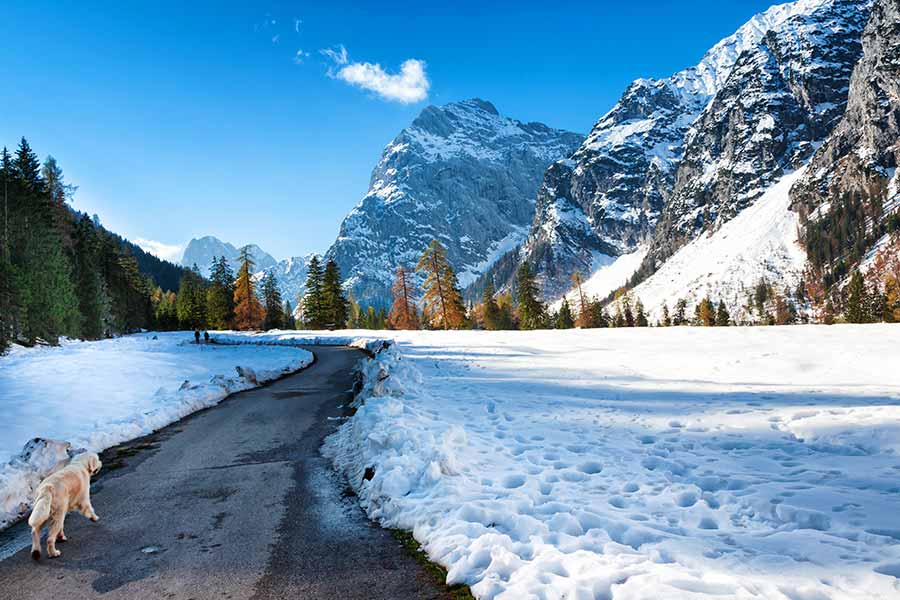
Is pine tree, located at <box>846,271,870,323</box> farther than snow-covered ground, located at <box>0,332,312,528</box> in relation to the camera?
Yes

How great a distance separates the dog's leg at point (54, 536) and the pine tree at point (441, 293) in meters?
55.8

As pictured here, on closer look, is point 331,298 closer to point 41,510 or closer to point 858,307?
point 41,510

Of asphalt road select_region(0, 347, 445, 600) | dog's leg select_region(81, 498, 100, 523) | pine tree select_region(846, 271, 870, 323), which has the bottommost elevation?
asphalt road select_region(0, 347, 445, 600)

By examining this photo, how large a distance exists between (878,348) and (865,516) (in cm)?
1277

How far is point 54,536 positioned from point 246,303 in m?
71.6

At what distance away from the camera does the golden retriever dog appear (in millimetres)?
5195

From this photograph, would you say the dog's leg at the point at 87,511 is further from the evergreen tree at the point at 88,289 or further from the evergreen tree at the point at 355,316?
the evergreen tree at the point at 355,316

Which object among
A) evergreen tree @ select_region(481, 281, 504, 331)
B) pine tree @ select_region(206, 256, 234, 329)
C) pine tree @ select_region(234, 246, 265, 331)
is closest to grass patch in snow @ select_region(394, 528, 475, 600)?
pine tree @ select_region(234, 246, 265, 331)

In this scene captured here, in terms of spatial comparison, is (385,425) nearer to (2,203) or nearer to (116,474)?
(116,474)

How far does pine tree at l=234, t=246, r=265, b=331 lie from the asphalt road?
A: 65.1 m

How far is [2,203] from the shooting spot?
36688 millimetres

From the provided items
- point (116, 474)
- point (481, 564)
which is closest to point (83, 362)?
point (116, 474)

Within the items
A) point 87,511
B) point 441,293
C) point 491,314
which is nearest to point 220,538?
point 87,511

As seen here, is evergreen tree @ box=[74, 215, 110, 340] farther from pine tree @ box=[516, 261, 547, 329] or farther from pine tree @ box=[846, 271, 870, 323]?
pine tree @ box=[846, 271, 870, 323]
